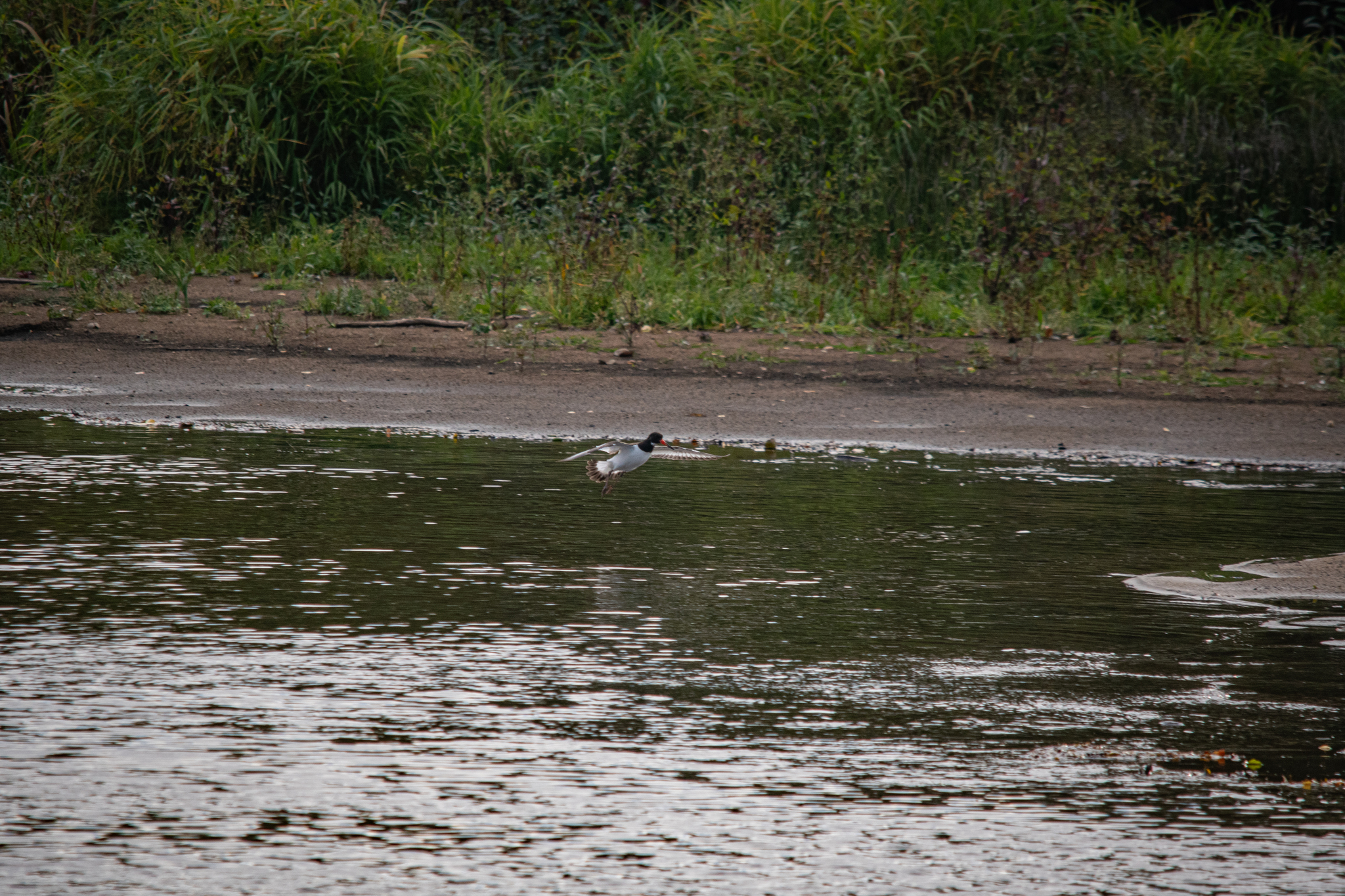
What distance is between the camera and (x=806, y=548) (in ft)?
20.5

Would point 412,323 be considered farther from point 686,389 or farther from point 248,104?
point 248,104

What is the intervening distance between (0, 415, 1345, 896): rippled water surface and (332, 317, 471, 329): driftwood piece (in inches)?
214

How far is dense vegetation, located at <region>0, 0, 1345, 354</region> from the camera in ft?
45.4

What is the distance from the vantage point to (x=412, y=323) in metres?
12.8

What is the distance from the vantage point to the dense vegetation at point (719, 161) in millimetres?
13844

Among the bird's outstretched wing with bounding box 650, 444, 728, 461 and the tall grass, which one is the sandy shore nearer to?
the bird's outstretched wing with bounding box 650, 444, 728, 461

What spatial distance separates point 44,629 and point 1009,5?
49.8 feet

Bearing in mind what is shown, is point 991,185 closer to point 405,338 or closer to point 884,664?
point 405,338

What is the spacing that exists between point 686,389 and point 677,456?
213 centimetres

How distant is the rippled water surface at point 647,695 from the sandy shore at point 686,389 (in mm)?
2059

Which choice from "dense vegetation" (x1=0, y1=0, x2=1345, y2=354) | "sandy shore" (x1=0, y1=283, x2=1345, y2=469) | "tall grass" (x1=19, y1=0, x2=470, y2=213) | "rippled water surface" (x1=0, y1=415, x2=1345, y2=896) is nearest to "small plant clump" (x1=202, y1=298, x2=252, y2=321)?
"sandy shore" (x1=0, y1=283, x2=1345, y2=469)

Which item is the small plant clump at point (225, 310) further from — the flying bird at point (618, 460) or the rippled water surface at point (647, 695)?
the flying bird at point (618, 460)

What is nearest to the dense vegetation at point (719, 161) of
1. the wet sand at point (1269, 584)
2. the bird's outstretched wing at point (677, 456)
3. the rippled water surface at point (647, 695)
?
the bird's outstretched wing at point (677, 456)

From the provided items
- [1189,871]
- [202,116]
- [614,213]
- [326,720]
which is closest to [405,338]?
[614,213]
